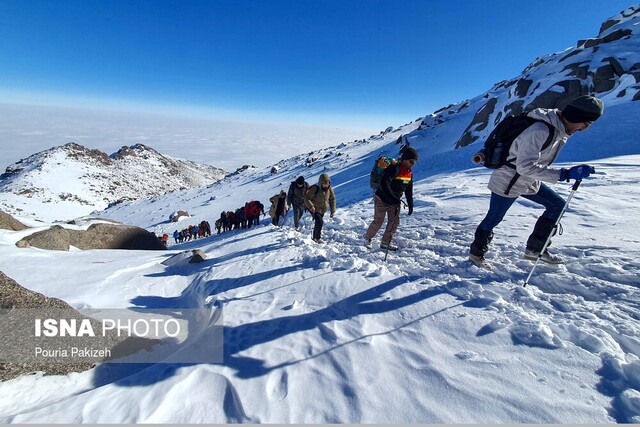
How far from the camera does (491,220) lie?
4.75 meters

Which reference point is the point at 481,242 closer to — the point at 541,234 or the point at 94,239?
the point at 541,234

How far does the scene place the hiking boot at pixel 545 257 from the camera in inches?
184

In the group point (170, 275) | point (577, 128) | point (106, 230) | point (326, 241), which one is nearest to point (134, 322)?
point (170, 275)

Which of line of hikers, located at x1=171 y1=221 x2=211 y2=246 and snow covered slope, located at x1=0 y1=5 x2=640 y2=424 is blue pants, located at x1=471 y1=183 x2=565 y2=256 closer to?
snow covered slope, located at x1=0 y1=5 x2=640 y2=424

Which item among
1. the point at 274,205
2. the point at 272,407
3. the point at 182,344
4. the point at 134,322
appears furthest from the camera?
the point at 274,205

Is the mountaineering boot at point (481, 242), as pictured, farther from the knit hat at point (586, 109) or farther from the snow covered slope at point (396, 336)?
the knit hat at point (586, 109)

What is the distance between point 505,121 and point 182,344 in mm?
5690

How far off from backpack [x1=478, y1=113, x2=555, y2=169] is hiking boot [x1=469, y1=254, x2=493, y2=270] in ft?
5.37

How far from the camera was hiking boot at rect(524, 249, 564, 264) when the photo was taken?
184 inches

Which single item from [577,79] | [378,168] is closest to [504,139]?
[378,168]

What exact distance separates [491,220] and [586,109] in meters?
1.88

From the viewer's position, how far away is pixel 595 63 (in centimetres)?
2800

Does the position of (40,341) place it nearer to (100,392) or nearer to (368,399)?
(100,392)

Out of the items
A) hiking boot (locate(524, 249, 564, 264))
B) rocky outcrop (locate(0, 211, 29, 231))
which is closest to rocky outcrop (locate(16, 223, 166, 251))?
rocky outcrop (locate(0, 211, 29, 231))
